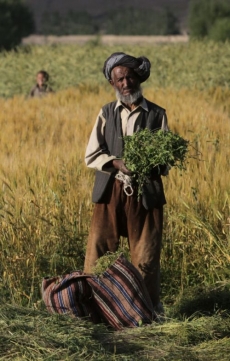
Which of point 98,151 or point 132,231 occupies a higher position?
point 98,151

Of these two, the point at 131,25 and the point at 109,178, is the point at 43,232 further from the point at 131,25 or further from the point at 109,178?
the point at 131,25

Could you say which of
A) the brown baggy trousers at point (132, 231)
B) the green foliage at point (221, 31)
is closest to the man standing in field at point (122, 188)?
the brown baggy trousers at point (132, 231)

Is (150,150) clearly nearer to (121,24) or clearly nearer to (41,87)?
(41,87)

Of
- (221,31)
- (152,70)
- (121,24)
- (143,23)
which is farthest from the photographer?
(121,24)

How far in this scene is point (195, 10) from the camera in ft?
159

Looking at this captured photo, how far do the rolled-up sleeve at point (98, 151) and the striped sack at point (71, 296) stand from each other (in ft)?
2.05

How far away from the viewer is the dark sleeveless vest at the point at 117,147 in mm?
5785

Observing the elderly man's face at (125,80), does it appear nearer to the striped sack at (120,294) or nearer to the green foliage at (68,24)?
the striped sack at (120,294)

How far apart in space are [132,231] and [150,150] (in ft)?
1.78

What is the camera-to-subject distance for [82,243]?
23.5 feet

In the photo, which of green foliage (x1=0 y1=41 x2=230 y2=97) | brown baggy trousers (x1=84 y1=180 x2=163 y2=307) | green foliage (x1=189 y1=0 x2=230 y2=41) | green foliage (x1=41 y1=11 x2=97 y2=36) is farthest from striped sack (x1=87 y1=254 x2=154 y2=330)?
green foliage (x1=41 y1=11 x2=97 y2=36)

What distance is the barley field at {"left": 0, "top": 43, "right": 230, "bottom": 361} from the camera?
4.87 meters

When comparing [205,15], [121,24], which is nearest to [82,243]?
[205,15]

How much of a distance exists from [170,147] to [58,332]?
3.94 feet
